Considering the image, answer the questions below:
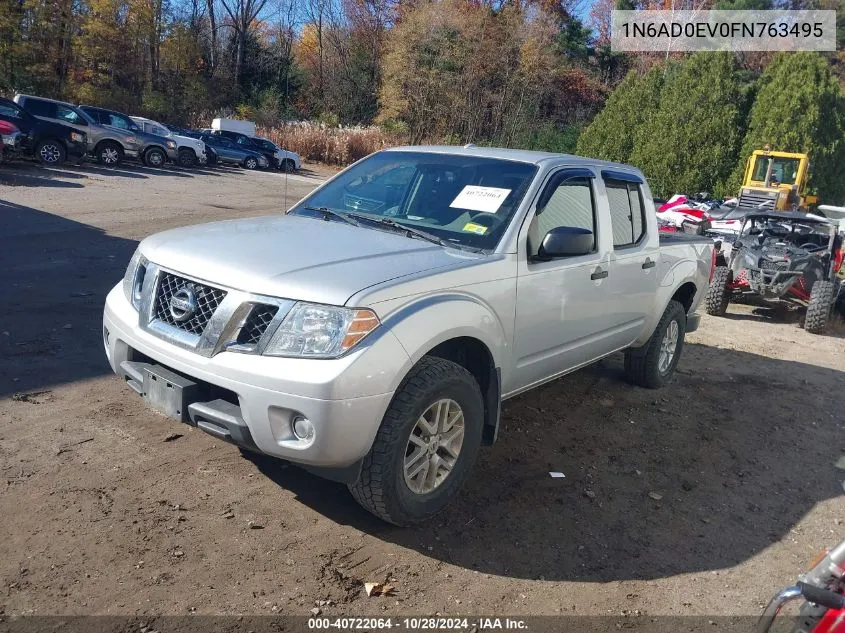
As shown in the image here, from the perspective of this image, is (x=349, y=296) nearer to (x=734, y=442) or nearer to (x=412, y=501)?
(x=412, y=501)

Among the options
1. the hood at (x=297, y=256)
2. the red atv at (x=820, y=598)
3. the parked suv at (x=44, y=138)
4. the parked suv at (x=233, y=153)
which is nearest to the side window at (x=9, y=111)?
the parked suv at (x=44, y=138)

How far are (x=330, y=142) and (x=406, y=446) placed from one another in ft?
106

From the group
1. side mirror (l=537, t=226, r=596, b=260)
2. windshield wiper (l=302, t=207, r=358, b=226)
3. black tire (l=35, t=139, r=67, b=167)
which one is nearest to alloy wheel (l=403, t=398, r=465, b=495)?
side mirror (l=537, t=226, r=596, b=260)

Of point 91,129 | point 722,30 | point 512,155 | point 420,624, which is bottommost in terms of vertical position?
point 420,624

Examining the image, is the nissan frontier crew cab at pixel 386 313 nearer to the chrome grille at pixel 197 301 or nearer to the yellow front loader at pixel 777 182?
the chrome grille at pixel 197 301

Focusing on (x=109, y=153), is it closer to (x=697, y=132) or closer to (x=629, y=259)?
(x=629, y=259)

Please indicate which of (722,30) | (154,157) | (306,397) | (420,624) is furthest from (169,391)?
(722,30)

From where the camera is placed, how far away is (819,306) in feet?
31.8

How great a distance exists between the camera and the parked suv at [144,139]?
22047 millimetres

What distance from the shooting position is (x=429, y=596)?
3.17 m

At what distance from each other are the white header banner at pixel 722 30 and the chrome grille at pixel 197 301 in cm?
3677

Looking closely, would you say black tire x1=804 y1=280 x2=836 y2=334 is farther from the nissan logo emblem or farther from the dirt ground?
the nissan logo emblem

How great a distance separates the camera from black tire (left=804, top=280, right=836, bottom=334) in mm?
9695

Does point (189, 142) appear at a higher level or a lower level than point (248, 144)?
lower
